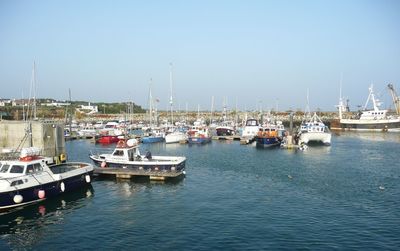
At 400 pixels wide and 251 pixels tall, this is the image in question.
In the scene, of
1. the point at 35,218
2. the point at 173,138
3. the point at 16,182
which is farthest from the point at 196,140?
the point at 35,218

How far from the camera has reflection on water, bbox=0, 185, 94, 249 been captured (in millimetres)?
23830

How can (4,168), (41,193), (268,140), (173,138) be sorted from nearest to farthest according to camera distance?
(41,193)
(4,168)
(268,140)
(173,138)

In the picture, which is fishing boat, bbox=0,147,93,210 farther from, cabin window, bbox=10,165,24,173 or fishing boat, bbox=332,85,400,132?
fishing boat, bbox=332,85,400,132

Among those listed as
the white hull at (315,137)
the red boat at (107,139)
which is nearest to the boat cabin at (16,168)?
the red boat at (107,139)

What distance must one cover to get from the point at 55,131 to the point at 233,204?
26.9 meters

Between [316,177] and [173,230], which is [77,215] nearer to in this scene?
[173,230]

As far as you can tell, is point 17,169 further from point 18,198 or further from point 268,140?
point 268,140

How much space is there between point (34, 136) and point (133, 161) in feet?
44.3

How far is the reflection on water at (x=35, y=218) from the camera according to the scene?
23.8 metres

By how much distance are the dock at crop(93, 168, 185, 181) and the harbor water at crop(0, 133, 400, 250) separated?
73 cm

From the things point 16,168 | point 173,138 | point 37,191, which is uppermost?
point 16,168

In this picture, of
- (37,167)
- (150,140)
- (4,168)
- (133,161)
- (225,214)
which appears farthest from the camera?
(150,140)

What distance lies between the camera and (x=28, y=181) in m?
30.0

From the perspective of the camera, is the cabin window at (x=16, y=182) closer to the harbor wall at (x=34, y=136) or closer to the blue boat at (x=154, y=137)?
the harbor wall at (x=34, y=136)
